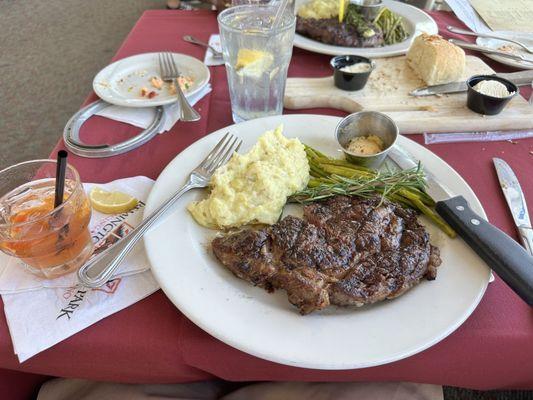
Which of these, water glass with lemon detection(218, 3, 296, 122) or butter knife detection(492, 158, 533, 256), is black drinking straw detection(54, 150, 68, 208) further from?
butter knife detection(492, 158, 533, 256)

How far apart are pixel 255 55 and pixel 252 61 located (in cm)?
4

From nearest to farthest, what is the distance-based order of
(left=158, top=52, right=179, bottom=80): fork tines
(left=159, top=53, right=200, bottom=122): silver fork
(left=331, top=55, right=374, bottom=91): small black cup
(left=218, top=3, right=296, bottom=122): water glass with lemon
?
(left=218, top=3, right=296, bottom=122): water glass with lemon, (left=159, top=53, right=200, bottom=122): silver fork, (left=331, top=55, right=374, bottom=91): small black cup, (left=158, top=52, right=179, bottom=80): fork tines

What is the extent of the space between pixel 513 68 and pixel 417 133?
1213mm

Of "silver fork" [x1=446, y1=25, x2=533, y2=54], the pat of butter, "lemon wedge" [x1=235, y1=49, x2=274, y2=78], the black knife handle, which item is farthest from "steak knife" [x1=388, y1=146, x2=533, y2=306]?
"silver fork" [x1=446, y1=25, x2=533, y2=54]

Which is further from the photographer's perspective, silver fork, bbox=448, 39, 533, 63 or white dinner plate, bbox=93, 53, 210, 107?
silver fork, bbox=448, 39, 533, 63

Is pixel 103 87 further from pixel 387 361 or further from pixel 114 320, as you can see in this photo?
pixel 387 361

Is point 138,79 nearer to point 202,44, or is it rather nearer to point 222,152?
point 202,44

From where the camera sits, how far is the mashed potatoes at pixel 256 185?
1.71 meters

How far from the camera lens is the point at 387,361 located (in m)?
1.19

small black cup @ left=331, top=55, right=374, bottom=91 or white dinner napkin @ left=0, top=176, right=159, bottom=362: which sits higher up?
small black cup @ left=331, top=55, right=374, bottom=91

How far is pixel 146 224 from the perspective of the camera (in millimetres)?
1592

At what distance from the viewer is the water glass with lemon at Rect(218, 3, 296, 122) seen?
2.18 meters

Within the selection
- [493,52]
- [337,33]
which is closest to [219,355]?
[337,33]

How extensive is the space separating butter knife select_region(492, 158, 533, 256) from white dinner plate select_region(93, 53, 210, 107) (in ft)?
A: 5.79
